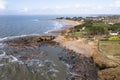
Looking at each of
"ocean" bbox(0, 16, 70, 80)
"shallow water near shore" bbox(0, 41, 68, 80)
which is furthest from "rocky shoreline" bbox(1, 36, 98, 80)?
"shallow water near shore" bbox(0, 41, 68, 80)

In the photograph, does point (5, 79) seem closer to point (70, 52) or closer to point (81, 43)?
point (70, 52)

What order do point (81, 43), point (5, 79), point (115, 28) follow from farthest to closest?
point (115, 28) → point (81, 43) → point (5, 79)

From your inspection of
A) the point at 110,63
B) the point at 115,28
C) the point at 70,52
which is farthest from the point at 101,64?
the point at 115,28

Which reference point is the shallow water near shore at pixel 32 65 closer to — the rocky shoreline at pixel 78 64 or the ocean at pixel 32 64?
the ocean at pixel 32 64

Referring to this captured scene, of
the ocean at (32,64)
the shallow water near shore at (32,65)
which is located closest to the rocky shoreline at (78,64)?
the ocean at (32,64)

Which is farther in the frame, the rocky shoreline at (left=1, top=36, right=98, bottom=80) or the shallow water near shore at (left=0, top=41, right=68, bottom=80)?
the shallow water near shore at (left=0, top=41, right=68, bottom=80)

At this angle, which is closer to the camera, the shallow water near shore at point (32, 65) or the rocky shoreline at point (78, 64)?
the rocky shoreline at point (78, 64)

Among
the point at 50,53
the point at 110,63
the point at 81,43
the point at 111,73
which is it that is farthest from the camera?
the point at 81,43

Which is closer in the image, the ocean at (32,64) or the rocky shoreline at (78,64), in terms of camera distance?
the rocky shoreline at (78,64)

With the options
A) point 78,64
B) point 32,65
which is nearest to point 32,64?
point 32,65

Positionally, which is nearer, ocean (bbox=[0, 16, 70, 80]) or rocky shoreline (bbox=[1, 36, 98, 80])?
rocky shoreline (bbox=[1, 36, 98, 80])

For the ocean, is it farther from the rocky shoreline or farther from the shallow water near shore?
the rocky shoreline
